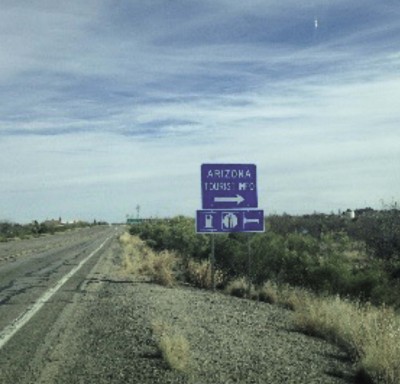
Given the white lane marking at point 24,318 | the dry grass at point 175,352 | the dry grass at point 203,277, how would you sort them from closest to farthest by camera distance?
the dry grass at point 175,352
the white lane marking at point 24,318
the dry grass at point 203,277

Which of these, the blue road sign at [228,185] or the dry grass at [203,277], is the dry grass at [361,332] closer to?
the blue road sign at [228,185]

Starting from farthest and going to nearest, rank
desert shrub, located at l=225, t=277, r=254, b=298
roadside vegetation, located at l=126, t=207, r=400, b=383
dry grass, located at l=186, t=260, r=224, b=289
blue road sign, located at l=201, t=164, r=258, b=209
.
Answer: dry grass, located at l=186, t=260, r=224, b=289 < desert shrub, located at l=225, t=277, r=254, b=298 < blue road sign, located at l=201, t=164, r=258, b=209 < roadside vegetation, located at l=126, t=207, r=400, b=383

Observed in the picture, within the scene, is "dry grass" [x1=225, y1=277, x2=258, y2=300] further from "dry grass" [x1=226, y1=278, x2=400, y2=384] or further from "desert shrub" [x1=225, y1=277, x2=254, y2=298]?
"dry grass" [x1=226, y1=278, x2=400, y2=384]

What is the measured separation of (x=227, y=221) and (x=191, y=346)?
363 inches

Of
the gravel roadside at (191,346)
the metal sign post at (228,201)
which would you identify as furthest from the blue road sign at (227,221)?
the gravel roadside at (191,346)

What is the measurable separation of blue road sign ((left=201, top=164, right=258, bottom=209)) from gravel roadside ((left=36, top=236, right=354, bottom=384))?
10.7 feet

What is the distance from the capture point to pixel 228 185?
19.3m

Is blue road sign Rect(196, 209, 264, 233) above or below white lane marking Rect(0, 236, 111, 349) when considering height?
above

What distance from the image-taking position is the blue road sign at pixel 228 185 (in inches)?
756

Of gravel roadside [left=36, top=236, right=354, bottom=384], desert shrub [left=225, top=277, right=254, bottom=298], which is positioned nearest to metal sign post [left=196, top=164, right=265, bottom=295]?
desert shrub [left=225, top=277, right=254, bottom=298]

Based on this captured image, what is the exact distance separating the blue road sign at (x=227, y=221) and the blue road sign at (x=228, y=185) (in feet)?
0.58

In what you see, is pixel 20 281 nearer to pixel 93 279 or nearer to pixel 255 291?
pixel 93 279

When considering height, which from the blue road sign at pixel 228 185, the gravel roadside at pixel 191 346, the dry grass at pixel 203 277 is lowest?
the gravel roadside at pixel 191 346

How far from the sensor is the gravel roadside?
862 cm
